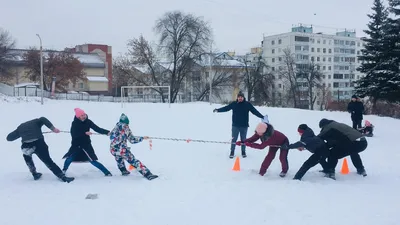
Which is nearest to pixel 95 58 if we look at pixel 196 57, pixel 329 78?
pixel 196 57

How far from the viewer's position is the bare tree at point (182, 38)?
160ft

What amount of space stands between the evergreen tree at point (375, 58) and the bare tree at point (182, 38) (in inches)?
777

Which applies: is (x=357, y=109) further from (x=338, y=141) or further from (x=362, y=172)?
(x=338, y=141)

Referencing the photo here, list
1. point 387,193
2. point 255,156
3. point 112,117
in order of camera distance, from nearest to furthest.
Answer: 1. point 387,193
2. point 255,156
3. point 112,117

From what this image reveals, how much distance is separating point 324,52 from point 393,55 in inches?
2621

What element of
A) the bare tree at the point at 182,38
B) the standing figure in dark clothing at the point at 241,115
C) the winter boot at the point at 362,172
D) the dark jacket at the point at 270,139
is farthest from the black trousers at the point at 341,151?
the bare tree at the point at 182,38

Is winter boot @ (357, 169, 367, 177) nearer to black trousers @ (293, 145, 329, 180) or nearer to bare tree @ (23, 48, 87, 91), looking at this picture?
black trousers @ (293, 145, 329, 180)

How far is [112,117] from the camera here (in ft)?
71.1

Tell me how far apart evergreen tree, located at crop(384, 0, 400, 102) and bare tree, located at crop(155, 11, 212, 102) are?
71.4 feet

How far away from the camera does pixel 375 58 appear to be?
36.3 metres

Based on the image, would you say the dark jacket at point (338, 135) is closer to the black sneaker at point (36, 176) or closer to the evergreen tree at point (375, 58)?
the black sneaker at point (36, 176)

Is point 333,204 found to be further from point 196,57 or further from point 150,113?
point 196,57

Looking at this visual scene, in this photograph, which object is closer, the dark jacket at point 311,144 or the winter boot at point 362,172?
the dark jacket at point 311,144

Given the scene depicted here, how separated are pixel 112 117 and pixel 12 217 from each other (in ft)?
50.1
